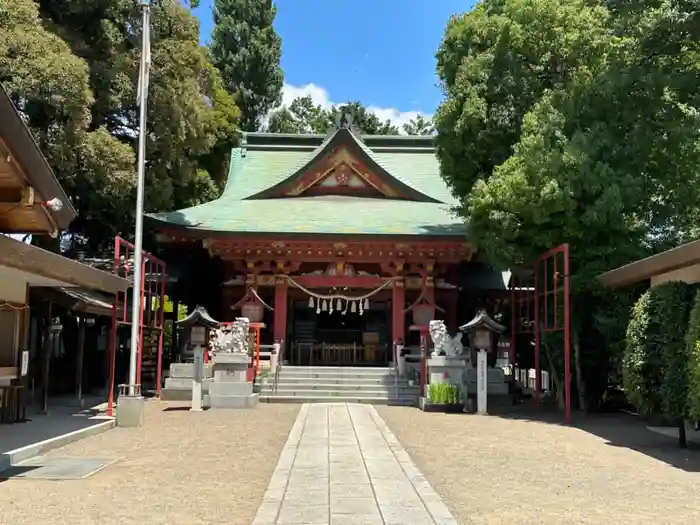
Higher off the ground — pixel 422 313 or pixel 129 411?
pixel 422 313

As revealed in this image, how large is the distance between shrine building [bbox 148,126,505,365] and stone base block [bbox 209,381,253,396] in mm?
3752

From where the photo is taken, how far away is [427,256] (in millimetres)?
18953

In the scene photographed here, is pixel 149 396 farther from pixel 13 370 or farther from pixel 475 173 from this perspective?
pixel 475 173

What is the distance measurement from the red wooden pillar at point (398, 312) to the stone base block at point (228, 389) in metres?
5.12

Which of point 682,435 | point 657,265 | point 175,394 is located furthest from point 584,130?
point 175,394

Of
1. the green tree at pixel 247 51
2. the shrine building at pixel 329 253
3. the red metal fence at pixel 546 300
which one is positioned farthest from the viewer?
the green tree at pixel 247 51

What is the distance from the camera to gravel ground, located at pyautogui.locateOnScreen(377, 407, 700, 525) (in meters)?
5.66

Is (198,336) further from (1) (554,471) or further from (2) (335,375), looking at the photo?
(1) (554,471)

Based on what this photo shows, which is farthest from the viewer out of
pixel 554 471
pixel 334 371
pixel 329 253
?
pixel 329 253

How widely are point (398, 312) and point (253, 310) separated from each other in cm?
397

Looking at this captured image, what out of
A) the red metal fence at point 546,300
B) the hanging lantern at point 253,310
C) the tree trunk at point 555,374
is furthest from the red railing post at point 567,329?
the hanging lantern at point 253,310

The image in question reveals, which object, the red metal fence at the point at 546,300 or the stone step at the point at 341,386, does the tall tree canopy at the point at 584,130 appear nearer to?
the red metal fence at the point at 546,300

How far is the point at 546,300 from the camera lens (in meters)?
13.7

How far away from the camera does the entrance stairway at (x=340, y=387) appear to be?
1625 centimetres
